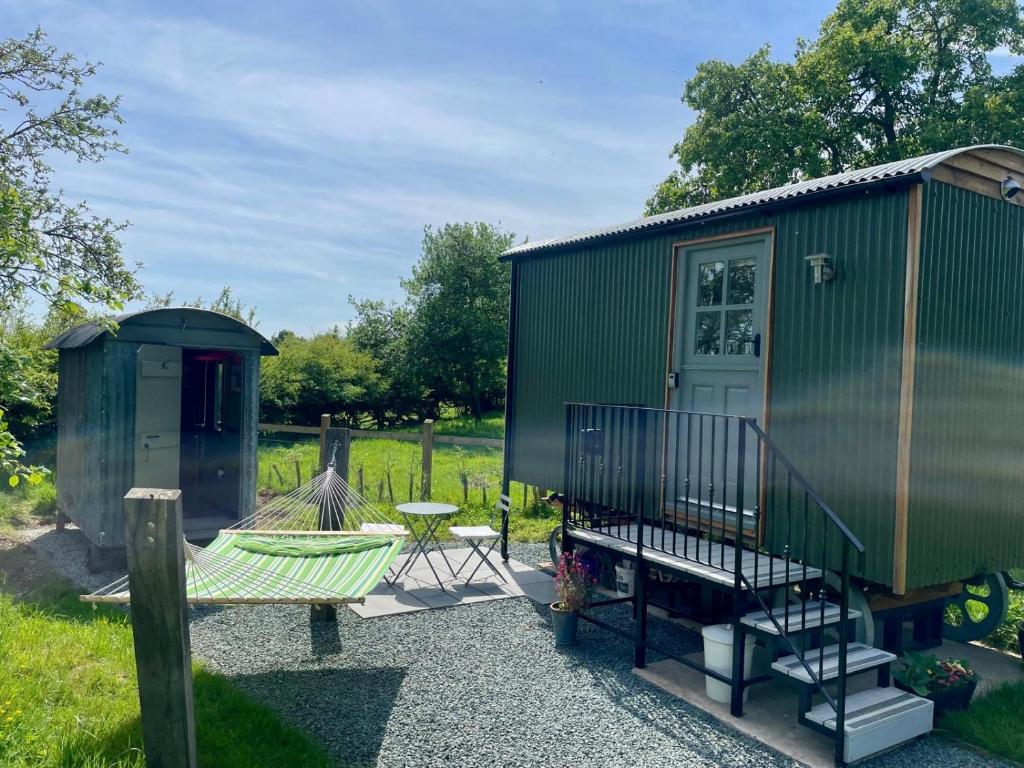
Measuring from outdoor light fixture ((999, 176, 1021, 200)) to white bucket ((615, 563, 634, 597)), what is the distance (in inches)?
145

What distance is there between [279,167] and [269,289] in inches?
455

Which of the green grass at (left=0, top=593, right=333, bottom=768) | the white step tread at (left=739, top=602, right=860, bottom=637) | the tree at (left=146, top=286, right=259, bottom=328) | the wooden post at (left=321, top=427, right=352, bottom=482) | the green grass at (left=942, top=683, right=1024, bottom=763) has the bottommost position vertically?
the green grass at (left=942, top=683, right=1024, bottom=763)

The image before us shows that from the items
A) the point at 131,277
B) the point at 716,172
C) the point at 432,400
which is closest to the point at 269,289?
the point at 432,400

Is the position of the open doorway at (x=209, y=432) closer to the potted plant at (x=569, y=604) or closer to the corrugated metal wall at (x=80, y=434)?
the corrugated metal wall at (x=80, y=434)

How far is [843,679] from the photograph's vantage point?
3.38 m

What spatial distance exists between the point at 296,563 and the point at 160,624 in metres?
1.95

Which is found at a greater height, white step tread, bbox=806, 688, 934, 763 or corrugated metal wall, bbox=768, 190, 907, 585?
corrugated metal wall, bbox=768, 190, 907, 585

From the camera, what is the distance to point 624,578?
596 centimetres

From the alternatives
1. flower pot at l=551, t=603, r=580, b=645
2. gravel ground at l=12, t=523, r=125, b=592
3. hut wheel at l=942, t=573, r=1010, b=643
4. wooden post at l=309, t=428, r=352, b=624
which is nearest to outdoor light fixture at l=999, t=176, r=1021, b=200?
hut wheel at l=942, t=573, r=1010, b=643

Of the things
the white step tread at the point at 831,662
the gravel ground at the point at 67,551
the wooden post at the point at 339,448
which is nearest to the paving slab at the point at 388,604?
the wooden post at the point at 339,448

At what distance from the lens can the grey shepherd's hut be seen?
6098mm

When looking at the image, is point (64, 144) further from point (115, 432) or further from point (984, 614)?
point (984, 614)

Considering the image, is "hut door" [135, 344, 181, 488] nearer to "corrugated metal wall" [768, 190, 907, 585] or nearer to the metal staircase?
the metal staircase

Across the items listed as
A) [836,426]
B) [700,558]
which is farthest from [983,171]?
[700,558]
